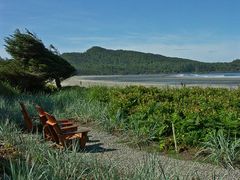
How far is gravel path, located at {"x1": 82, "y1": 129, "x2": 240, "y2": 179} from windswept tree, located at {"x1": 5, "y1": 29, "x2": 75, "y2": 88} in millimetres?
15645

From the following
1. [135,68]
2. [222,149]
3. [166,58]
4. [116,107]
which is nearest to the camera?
[222,149]

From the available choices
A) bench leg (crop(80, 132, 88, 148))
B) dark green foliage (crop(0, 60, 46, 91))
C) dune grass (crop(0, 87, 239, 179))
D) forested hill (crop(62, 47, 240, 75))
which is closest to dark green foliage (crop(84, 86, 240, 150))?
dune grass (crop(0, 87, 239, 179))

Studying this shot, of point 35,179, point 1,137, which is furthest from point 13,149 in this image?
point 35,179

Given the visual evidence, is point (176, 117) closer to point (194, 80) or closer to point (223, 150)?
point (223, 150)

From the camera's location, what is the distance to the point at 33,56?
2761 centimetres

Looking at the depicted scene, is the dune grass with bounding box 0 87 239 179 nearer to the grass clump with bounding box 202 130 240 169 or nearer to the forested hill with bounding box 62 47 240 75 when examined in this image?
the grass clump with bounding box 202 130 240 169

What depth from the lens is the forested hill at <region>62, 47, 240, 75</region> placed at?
143 meters

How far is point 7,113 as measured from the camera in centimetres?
1311

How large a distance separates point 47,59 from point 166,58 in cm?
15080

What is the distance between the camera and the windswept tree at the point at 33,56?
27062 mm

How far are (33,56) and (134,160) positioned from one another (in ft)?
67.5

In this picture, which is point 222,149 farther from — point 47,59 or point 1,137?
point 47,59

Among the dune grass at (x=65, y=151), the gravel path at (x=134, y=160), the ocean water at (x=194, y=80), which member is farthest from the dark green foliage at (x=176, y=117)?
the ocean water at (x=194, y=80)

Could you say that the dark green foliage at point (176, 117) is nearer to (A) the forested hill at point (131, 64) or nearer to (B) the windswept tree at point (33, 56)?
(B) the windswept tree at point (33, 56)
